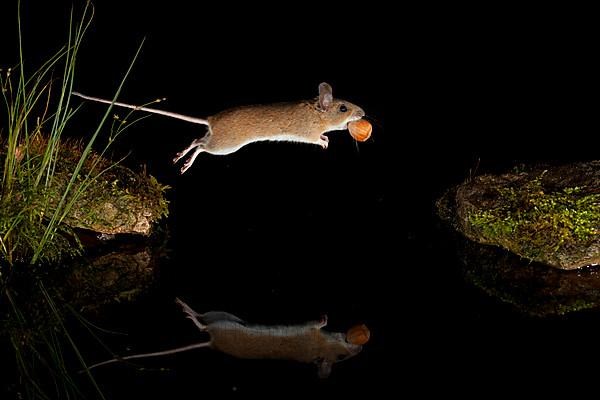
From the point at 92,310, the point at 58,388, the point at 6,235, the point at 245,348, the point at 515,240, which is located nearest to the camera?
the point at 58,388

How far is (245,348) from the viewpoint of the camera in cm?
493

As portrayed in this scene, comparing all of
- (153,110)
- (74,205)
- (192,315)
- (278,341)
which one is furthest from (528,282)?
(74,205)

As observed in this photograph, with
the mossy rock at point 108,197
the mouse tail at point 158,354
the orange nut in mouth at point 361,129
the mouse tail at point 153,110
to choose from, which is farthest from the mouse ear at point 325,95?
the mouse tail at point 158,354

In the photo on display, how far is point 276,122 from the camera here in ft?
21.2

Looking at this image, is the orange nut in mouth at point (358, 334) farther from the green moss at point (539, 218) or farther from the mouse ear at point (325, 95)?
the mouse ear at point (325, 95)

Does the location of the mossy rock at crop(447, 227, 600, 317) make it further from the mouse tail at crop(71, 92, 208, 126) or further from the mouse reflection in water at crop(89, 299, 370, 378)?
the mouse tail at crop(71, 92, 208, 126)

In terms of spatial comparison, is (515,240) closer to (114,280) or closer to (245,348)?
(245,348)

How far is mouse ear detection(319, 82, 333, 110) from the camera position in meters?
6.36

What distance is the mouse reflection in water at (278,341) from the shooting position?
15.9ft

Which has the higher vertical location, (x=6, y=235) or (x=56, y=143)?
(x=56, y=143)

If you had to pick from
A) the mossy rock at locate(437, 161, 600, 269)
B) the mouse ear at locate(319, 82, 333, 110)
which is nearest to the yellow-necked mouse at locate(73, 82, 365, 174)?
the mouse ear at locate(319, 82, 333, 110)

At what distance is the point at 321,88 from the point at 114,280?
186cm

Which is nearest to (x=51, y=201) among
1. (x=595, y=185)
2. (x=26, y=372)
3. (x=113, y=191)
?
(x=113, y=191)

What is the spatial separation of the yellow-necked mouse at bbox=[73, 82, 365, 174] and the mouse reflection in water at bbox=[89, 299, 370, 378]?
1.41m
